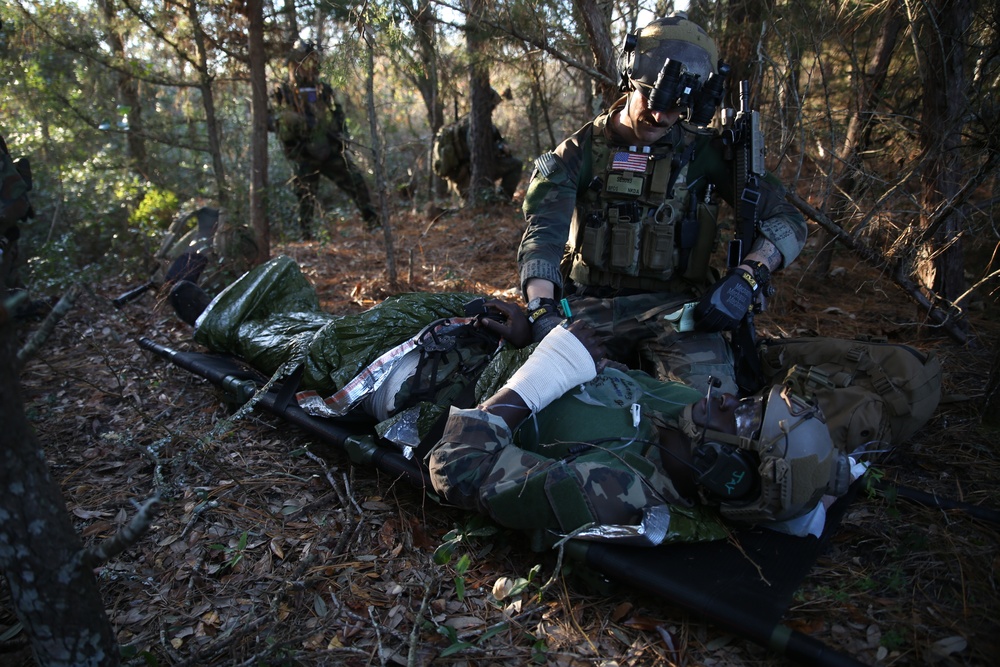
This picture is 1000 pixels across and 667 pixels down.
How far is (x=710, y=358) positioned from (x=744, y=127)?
Result: 1.15 metres

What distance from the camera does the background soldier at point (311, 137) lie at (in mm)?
6480

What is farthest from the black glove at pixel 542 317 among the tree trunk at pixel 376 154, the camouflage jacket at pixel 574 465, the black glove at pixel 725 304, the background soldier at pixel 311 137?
the background soldier at pixel 311 137

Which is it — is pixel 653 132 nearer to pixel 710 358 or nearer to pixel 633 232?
pixel 633 232

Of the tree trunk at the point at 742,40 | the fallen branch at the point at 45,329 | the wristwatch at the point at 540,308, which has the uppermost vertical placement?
the tree trunk at the point at 742,40

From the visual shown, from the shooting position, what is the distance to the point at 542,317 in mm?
2793

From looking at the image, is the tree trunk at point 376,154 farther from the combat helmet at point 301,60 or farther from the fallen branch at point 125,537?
the fallen branch at point 125,537

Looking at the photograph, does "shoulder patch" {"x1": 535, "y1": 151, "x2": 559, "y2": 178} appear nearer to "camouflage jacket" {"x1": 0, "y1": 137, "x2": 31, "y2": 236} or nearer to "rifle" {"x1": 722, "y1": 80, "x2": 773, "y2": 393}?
"rifle" {"x1": 722, "y1": 80, "x2": 773, "y2": 393}

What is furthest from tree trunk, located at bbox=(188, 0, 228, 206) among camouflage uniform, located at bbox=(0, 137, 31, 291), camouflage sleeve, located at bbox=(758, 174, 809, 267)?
camouflage sleeve, located at bbox=(758, 174, 809, 267)

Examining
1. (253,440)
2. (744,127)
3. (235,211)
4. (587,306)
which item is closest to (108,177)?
(235,211)

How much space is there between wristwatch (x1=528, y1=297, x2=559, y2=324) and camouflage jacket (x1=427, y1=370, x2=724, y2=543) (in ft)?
1.66

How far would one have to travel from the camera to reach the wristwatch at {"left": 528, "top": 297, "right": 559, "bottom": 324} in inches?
110

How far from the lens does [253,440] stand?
3.00m

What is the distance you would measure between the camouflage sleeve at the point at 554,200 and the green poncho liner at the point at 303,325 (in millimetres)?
444

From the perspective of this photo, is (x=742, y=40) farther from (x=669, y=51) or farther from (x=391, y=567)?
(x=391, y=567)
